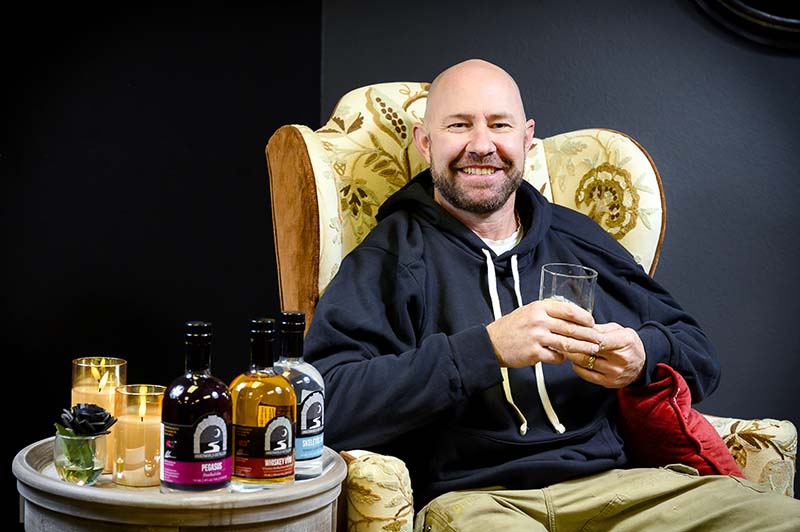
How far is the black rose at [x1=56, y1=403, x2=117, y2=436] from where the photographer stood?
3.87ft

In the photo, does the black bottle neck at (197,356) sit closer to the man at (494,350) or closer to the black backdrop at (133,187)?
the man at (494,350)

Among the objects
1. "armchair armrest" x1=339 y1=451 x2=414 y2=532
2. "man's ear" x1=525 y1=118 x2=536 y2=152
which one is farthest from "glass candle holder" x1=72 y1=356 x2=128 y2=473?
"man's ear" x1=525 y1=118 x2=536 y2=152

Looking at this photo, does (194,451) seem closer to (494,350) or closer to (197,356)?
(197,356)

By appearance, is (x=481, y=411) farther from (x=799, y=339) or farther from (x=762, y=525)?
(x=799, y=339)

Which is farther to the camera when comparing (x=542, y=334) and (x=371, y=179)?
(x=371, y=179)

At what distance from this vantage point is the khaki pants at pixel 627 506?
1.55 meters

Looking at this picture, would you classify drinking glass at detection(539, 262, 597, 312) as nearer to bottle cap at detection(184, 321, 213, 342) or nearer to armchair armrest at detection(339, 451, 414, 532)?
armchair armrest at detection(339, 451, 414, 532)

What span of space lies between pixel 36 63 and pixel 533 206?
109 cm

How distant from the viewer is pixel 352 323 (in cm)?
167

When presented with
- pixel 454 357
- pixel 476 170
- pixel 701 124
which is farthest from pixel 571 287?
pixel 701 124

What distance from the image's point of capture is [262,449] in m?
1.19

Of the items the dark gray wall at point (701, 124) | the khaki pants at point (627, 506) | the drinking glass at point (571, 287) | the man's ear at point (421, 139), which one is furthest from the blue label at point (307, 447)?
the dark gray wall at point (701, 124)

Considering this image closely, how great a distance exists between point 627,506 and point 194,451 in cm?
84

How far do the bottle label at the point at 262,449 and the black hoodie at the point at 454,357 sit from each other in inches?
15.2
